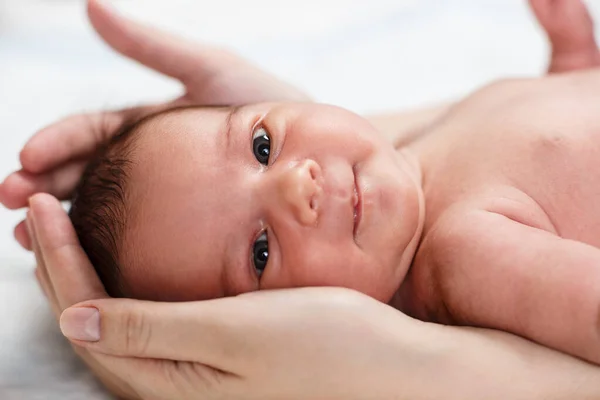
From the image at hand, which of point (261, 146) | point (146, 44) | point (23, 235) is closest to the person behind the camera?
point (261, 146)

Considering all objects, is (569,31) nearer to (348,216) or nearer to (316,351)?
(348,216)

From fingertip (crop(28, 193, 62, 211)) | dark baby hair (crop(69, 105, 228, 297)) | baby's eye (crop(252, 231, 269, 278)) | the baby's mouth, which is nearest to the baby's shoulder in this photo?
the baby's mouth

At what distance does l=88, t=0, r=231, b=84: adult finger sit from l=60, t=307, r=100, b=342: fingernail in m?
0.71

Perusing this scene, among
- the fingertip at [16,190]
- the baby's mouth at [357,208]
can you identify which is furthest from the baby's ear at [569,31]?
the fingertip at [16,190]

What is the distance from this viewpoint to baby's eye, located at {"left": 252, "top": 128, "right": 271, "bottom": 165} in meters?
1.30

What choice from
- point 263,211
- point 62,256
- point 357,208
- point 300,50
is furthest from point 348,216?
point 300,50

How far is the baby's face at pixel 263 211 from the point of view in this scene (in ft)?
4.04

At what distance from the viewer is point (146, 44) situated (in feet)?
5.47

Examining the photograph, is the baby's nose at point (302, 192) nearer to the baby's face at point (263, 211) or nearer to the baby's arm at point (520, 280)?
the baby's face at point (263, 211)

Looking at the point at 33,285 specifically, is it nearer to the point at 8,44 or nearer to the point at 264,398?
the point at 264,398

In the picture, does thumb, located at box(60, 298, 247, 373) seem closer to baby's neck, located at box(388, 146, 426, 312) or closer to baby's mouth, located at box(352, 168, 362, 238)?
baby's mouth, located at box(352, 168, 362, 238)

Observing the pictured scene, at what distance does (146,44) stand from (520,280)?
37.5 inches

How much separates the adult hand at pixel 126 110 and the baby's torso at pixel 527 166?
461mm

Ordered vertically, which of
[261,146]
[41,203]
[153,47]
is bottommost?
[41,203]
